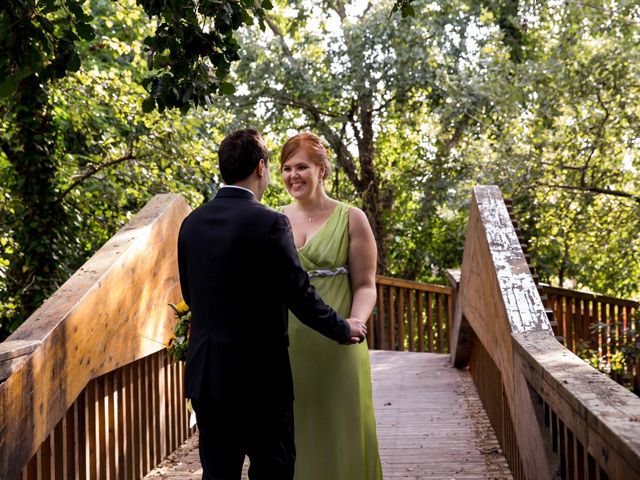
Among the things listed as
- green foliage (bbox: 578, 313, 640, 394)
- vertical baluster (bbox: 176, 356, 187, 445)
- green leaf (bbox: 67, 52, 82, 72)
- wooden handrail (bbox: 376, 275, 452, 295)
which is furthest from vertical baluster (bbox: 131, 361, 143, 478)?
wooden handrail (bbox: 376, 275, 452, 295)

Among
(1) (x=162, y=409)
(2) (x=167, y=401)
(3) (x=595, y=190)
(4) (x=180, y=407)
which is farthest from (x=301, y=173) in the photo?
(3) (x=595, y=190)

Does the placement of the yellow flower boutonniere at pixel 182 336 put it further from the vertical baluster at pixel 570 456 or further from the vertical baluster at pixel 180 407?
the vertical baluster at pixel 570 456

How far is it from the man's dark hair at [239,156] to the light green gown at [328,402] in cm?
72

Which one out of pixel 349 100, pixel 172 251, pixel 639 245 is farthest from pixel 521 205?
pixel 172 251

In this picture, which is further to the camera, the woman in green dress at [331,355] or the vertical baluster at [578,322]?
the vertical baluster at [578,322]

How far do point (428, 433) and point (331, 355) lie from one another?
2.48m

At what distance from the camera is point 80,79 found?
7.08m

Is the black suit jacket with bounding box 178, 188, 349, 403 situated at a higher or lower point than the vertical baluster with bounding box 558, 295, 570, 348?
higher

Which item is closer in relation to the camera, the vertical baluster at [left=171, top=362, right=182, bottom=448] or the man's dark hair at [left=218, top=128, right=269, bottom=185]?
the man's dark hair at [left=218, top=128, right=269, bottom=185]

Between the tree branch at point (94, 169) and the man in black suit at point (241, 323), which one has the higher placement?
the tree branch at point (94, 169)

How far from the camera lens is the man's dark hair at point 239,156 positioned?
2707mm

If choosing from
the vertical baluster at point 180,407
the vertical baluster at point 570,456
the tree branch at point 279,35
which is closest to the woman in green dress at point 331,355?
the vertical baluster at point 570,456

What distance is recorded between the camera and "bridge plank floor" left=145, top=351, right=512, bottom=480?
→ 4.60m

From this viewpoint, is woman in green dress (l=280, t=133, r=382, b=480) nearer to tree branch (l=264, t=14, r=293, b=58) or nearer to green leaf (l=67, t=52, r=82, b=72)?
green leaf (l=67, t=52, r=82, b=72)
